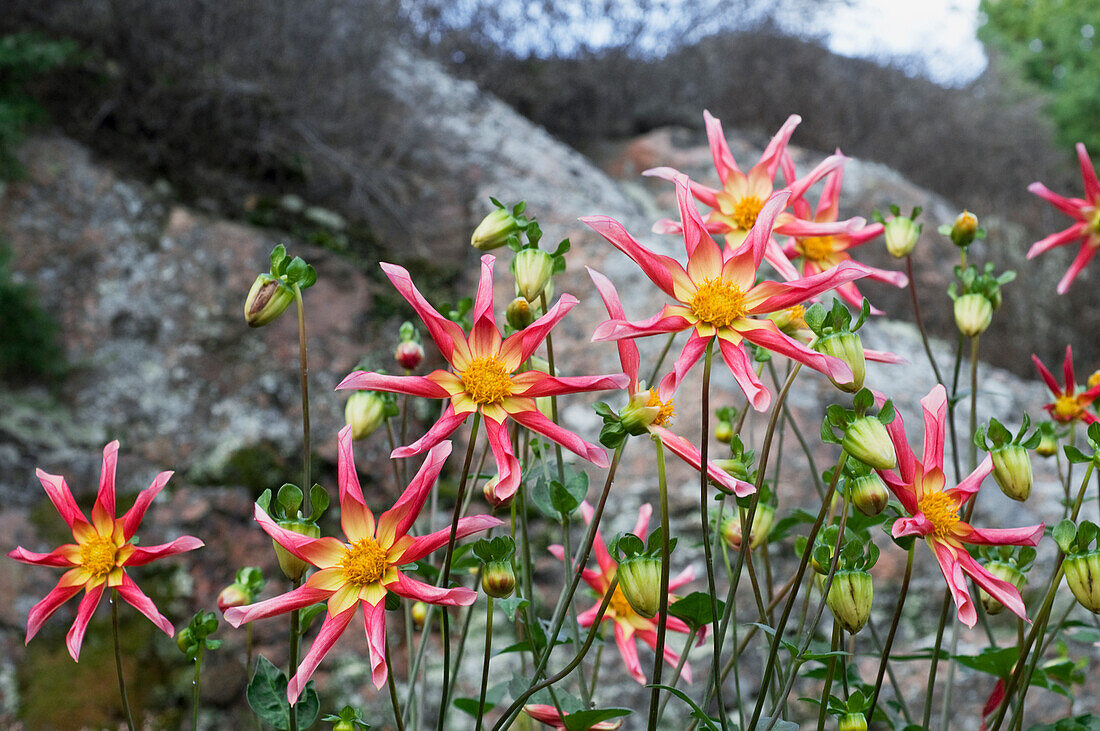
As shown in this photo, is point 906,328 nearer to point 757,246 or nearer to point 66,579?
point 757,246

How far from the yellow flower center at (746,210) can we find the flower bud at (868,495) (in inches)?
18.9

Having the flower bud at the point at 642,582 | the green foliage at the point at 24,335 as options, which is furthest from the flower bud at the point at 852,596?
the green foliage at the point at 24,335

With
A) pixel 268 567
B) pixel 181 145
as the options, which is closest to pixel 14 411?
pixel 268 567

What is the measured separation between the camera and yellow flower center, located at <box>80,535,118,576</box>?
1000 mm

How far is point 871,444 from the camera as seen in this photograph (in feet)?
2.47

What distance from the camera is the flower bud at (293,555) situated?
80 centimetres

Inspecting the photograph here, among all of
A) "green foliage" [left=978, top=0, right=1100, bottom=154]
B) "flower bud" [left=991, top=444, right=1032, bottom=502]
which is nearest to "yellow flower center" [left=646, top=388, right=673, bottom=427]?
"flower bud" [left=991, top=444, right=1032, bottom=502]

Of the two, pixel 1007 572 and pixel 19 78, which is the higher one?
pixel 1007 572

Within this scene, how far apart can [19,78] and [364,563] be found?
2428mm

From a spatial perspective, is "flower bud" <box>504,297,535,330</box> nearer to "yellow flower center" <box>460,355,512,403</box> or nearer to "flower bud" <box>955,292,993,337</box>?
"yellow flower center" <box>460,355,512,403</box>

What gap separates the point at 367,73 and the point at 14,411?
1.93 m

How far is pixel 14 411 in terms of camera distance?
214cm

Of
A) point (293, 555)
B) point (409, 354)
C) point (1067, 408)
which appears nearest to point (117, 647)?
point (293, 555)

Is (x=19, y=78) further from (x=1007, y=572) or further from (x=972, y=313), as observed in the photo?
(x=1007, y=572)
